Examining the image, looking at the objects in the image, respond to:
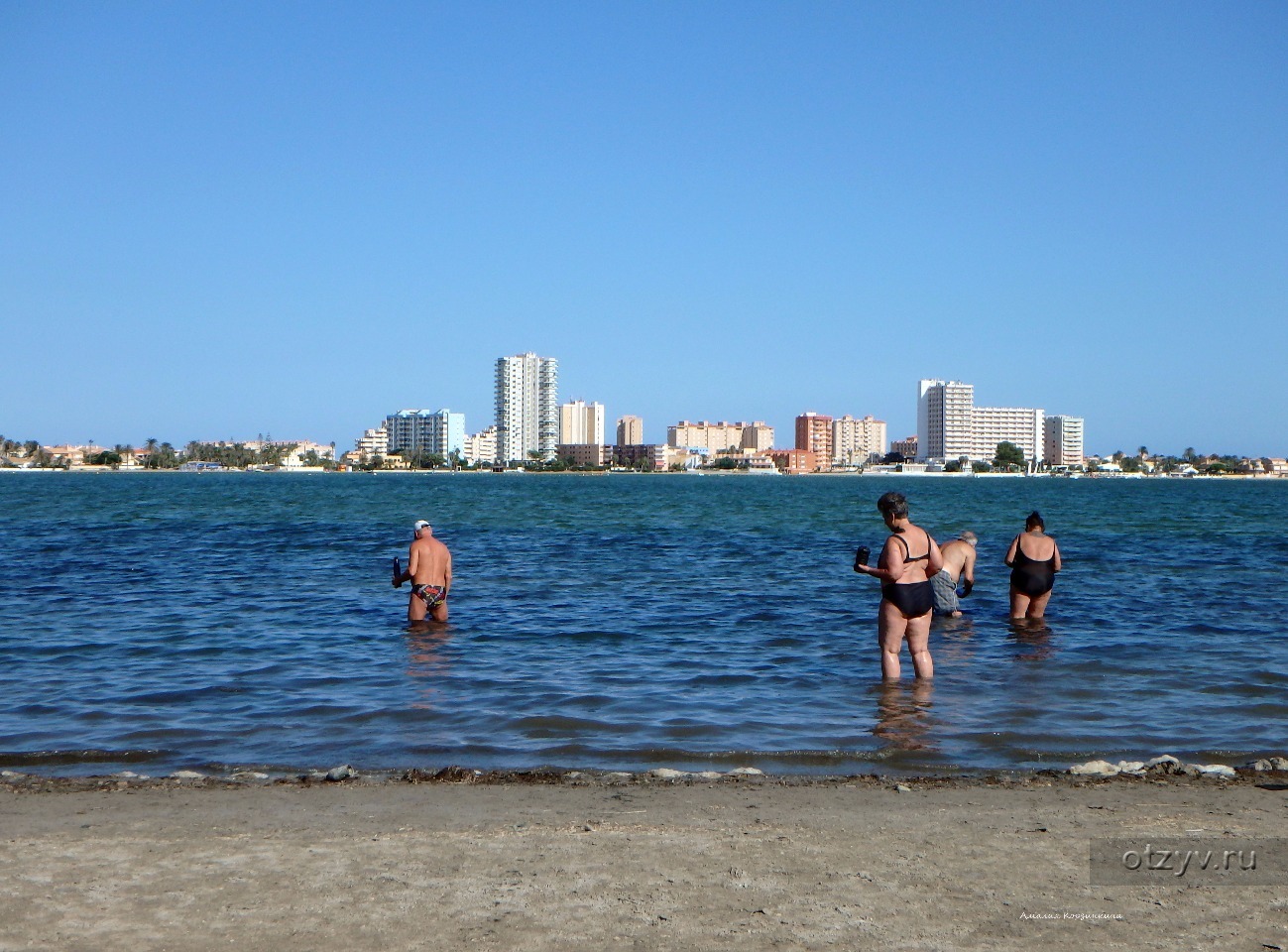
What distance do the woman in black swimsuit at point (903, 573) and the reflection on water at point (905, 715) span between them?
0.39 metres

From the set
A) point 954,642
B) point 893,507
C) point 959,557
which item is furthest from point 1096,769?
point 959,557

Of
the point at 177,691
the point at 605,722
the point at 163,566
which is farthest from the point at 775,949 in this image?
the point at 163,566

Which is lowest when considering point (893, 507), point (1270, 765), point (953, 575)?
point (1270, 765)

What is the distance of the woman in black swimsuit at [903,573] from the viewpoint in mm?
9398

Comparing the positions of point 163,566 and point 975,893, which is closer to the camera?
point 975,893

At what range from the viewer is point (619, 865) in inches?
201

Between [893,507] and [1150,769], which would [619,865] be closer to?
[1150,769]

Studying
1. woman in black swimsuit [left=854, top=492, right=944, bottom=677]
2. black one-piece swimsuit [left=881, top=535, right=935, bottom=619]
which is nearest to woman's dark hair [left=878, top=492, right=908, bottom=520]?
woman in black swimsuit [left=854, top=492, right=944, bottom=677]

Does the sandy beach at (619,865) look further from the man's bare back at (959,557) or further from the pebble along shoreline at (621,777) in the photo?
the man's bare back at (959,557)

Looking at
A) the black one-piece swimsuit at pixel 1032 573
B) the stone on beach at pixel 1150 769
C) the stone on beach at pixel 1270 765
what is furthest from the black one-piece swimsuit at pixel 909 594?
the black one-piece swimsuit at pixel 1032 573

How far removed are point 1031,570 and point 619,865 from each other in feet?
34.2

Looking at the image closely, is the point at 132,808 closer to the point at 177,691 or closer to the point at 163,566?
the point at 177,691

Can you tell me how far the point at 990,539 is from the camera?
34031mm

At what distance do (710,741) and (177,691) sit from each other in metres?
4.76
